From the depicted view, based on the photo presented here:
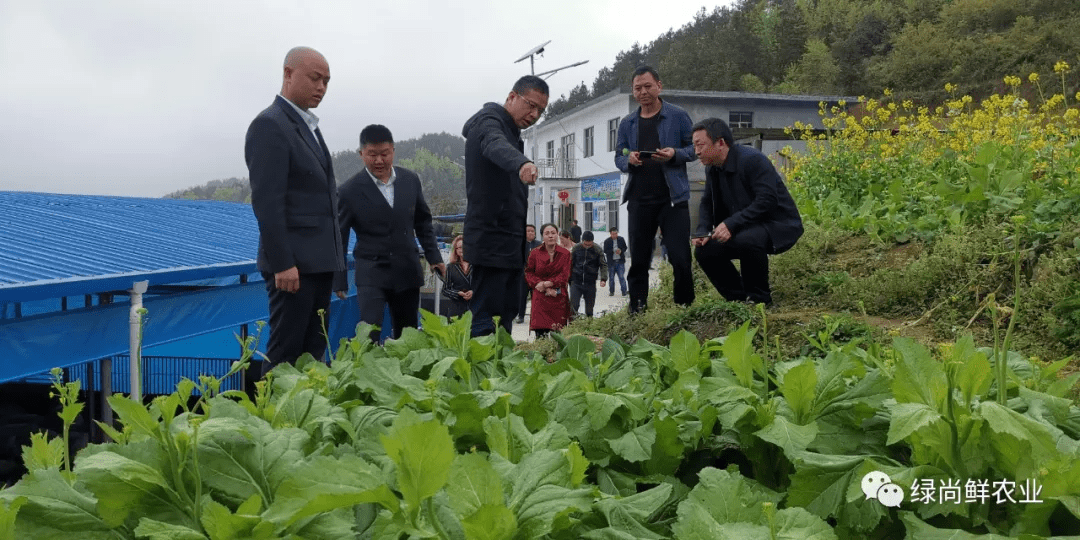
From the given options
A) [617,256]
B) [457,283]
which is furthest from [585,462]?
[617,256]

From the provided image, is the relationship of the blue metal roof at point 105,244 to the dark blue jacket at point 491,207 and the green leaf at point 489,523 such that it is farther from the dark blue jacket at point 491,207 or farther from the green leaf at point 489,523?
the green leaf at point 489,523

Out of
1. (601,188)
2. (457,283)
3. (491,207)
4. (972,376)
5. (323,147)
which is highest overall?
(601,188)

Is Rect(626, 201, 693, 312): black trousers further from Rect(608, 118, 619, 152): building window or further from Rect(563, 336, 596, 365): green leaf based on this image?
Rect(608, 118, 619, 152): building window

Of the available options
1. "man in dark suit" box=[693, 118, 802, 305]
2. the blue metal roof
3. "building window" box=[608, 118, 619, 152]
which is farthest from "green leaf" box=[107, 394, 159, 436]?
"building window" box=[608, 118, 619, 152]

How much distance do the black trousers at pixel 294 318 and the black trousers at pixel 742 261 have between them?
2.68 m

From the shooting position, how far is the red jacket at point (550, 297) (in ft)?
27.3

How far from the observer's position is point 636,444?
3.16ft

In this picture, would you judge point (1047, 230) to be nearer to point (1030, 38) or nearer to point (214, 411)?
point (214, 411)

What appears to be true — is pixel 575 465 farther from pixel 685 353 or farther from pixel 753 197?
pixel 753 197

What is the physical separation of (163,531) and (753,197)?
532 cm

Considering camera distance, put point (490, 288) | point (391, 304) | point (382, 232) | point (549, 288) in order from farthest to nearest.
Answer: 1. point (549, 288)
2. point (391, 304)
3. point (382, 232)
4. point (490, 288)

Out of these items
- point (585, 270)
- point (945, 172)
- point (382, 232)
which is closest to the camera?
point (382, 232)

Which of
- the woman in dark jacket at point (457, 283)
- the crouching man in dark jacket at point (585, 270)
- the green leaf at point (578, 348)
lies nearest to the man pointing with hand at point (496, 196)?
the green leaf at point (578, 348)

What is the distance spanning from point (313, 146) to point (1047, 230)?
456cm
